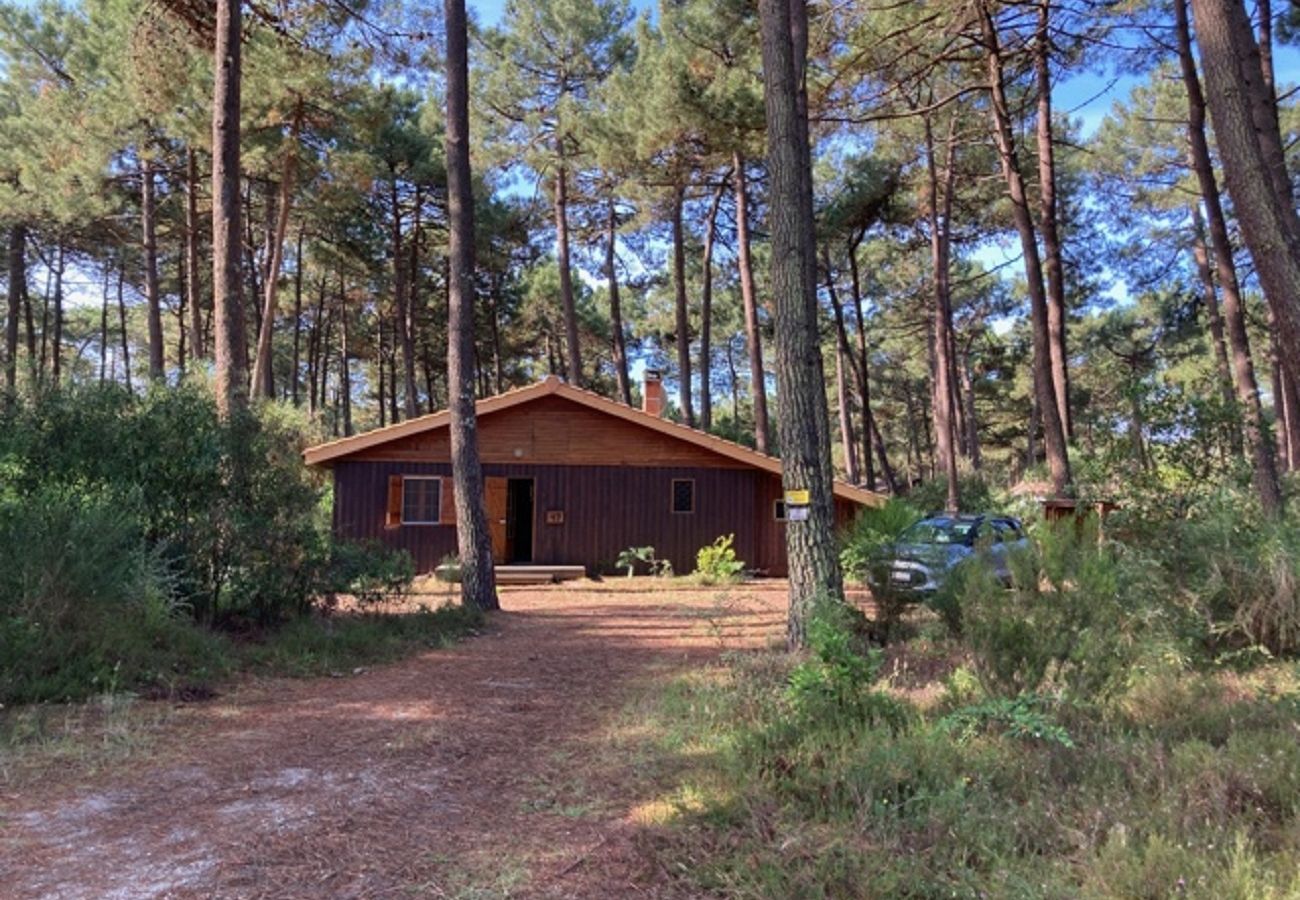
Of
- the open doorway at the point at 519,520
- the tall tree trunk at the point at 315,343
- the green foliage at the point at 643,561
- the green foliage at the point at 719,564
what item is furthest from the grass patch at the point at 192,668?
the tall tree trunk at the point at 315,343

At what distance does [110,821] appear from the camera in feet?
11.0

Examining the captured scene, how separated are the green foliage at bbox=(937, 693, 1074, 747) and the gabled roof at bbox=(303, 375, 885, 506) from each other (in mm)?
11140

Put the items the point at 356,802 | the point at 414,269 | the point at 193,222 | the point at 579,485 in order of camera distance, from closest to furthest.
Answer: the point at 356,802 < the point at 579,485 < the point at 193,222 < the point at 414,269

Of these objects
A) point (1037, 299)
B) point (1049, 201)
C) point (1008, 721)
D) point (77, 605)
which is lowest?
point (1008, 721)

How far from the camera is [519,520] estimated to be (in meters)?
18.9

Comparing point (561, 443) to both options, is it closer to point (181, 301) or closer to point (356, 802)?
point (356, 802)

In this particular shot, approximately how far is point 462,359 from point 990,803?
8239mm

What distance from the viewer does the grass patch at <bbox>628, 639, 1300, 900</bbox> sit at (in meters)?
2.61

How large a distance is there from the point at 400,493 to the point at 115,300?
969 inches

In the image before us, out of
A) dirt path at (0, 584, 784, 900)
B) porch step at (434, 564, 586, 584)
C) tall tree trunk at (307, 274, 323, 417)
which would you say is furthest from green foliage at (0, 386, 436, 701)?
tall tree trunk at (307, 274, 323, 417)

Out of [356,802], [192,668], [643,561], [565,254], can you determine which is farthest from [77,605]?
[565,254]

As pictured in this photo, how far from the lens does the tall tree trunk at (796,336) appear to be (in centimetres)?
637

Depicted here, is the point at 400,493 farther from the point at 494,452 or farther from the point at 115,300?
the point at 115,300

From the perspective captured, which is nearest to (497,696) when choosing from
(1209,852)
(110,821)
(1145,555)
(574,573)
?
(110,821)
